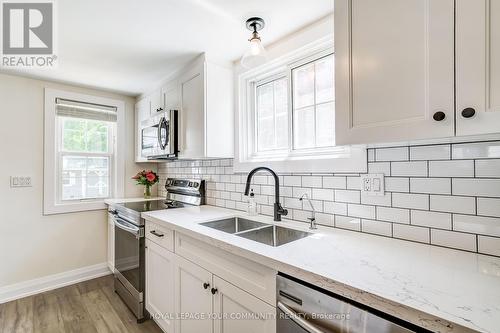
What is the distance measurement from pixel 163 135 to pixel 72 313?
181 centimetres

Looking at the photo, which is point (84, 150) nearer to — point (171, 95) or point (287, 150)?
point (171, 95)

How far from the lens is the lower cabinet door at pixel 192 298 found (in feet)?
4.38

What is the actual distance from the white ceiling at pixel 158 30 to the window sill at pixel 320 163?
0.89 metres

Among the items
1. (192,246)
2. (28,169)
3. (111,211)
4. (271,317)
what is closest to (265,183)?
(192,246)

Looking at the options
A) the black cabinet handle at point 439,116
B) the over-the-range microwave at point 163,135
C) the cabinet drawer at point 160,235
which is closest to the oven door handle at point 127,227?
the cabinet drawer at point 160,235

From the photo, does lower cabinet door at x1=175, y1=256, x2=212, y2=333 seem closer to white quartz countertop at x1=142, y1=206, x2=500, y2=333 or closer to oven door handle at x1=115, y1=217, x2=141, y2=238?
white quartz countertop at x1=142, y1=206, x2=500, y2=333

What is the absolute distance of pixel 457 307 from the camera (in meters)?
0.62

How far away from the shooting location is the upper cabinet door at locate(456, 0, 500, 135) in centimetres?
74

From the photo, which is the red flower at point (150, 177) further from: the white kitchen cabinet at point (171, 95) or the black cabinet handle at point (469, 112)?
the black cabinet handle at point (469, 112)

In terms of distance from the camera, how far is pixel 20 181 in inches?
97.6

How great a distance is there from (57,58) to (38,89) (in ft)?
2.53

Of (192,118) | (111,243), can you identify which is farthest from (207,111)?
(111,243)

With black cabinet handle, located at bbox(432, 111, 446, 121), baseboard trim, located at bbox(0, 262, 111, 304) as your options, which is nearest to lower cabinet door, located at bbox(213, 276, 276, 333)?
black cabinet handle, located at bbox(432, 111, 446, 121)

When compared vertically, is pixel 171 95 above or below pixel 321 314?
above
